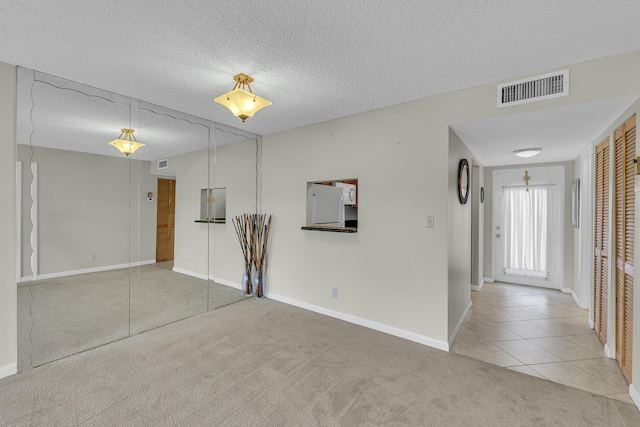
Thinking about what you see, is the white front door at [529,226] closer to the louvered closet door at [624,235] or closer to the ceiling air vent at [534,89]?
the louvered closet door at [624,235]

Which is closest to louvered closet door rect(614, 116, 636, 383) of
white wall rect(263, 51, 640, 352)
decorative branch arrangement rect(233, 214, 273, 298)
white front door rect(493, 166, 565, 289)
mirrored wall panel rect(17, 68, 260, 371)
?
white wall rect(263, 51, 640, 352)

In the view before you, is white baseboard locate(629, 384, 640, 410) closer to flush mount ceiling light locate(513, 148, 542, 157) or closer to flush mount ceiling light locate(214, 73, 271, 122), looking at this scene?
flush mount ceiling light locate(513, 148, 542, 157)

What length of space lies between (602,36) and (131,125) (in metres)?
3.76

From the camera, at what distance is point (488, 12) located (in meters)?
1.55

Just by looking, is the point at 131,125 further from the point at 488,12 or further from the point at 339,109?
the point at 488,12

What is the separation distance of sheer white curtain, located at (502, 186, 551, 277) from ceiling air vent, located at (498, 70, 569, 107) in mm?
3232

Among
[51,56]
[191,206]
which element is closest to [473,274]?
[191,206]

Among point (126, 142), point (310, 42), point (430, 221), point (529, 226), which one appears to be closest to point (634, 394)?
point (430, 221)

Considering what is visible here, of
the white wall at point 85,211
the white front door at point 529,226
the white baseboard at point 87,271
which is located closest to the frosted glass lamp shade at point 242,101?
the white wall at point 85,211

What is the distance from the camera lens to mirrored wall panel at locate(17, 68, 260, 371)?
7.47 feet

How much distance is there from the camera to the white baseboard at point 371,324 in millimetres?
2662

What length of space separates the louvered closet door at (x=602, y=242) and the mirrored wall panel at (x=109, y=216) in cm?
404

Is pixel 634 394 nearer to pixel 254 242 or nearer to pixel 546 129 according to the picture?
pixel 546 129

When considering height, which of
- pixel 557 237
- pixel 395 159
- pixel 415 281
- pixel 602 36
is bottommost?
pixel 415 281
